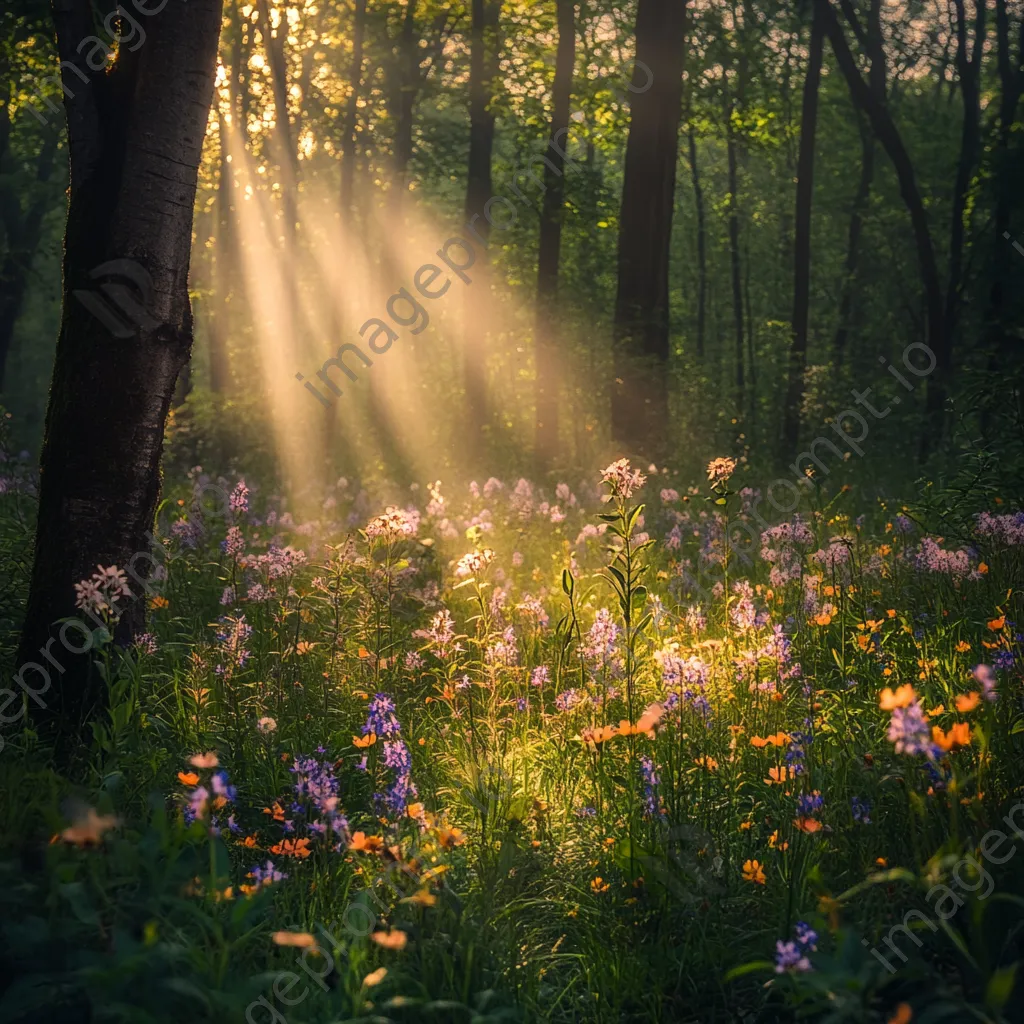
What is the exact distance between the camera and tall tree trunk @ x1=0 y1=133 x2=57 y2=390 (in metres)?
20.0

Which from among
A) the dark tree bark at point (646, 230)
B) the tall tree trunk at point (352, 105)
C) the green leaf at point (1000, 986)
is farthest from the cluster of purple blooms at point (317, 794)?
the tall tree trunk at point (352, 105)

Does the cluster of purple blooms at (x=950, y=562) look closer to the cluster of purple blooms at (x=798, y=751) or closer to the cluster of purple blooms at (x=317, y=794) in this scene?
the cluster of purple blooms at (x=798, y=751)

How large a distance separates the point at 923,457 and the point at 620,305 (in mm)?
6138

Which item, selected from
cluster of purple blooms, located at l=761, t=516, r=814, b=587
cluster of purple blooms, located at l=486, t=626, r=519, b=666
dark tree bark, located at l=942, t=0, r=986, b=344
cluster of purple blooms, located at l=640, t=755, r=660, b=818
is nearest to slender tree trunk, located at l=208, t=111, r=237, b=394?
dark tree bark, located at l=942, t=0, r=986, b=344

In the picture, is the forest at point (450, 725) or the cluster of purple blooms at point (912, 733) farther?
the forest at point (450, 725)

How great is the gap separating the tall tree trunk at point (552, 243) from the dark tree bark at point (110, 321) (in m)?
11.2

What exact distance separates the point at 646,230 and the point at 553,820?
37.1 feet

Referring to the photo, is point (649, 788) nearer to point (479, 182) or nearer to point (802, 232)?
point (479, 182)

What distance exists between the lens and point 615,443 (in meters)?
13.5

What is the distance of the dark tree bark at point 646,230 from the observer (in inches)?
514

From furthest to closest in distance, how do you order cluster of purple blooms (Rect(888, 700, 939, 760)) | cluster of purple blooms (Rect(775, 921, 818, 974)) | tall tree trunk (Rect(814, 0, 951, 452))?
1. tall tree trunk (Rect(814, 0, 951, 452))
2. cluster of purple blooms (Rect(775, 921, 818, 974))
3. cluster of purple blooms (Rect(888, 700, 939, 760))

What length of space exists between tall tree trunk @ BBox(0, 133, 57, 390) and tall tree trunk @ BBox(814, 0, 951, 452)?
1647 centimetres

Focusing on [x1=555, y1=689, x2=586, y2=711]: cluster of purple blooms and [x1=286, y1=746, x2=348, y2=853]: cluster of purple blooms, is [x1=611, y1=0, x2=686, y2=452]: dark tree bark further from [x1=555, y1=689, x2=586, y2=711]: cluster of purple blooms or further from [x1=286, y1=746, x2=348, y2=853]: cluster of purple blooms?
[x1=286, y1=746, x2=348, y2=853]: cluster of purple blooms

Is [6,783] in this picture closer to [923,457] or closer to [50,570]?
[50,570]
